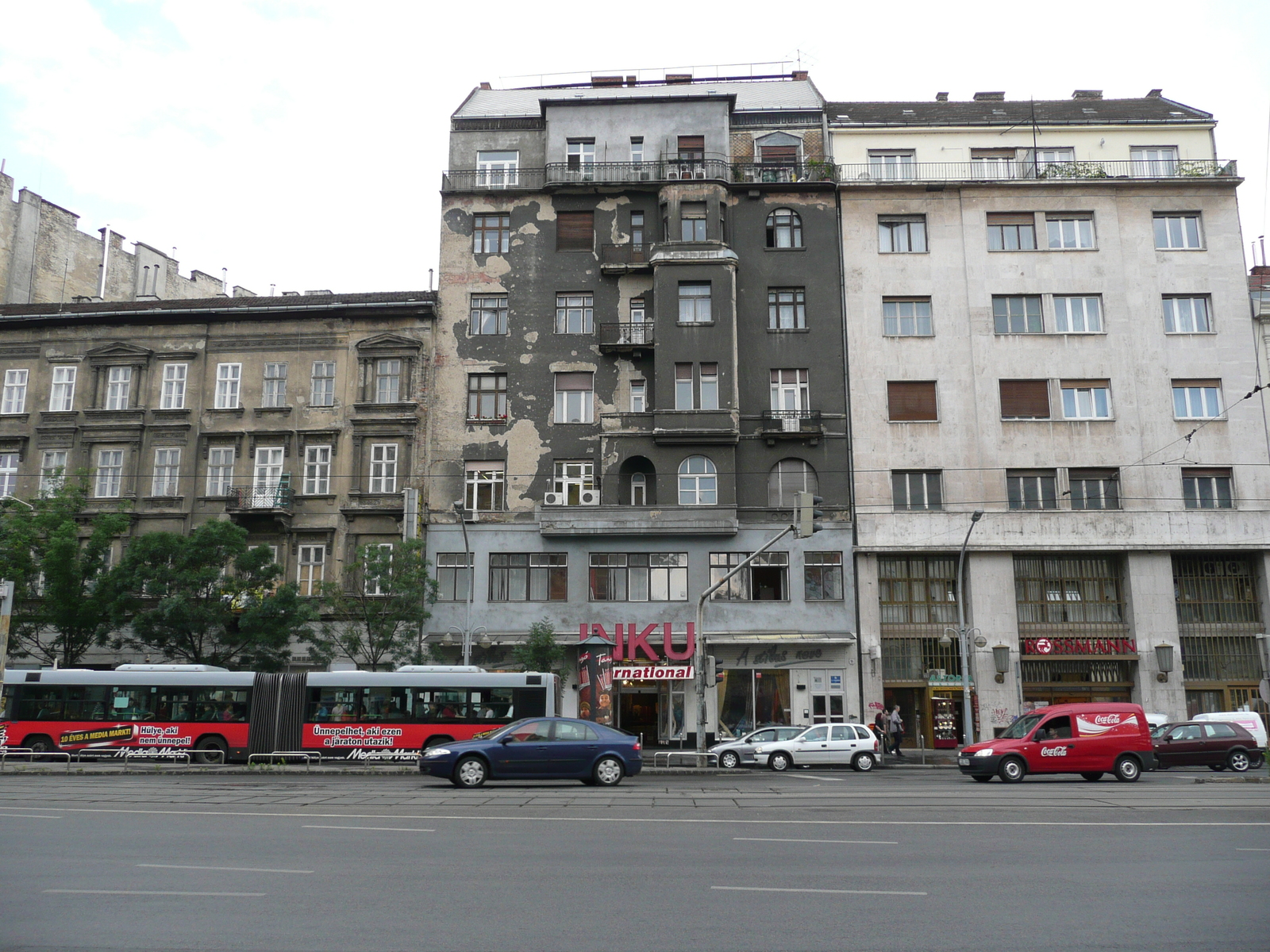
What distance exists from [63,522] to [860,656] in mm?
27518

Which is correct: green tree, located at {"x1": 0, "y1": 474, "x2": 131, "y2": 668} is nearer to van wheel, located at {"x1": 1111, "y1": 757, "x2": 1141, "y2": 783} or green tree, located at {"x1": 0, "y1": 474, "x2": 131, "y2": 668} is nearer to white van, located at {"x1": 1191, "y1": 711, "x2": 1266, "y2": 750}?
van wheel, located at {"x1": 1111, "y1": 757, "x2": 1141, "y2": 783}

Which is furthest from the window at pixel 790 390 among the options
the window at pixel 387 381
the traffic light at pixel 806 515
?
the traffic light at pixel 806 515

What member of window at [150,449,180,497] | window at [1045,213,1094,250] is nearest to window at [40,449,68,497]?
window at [150,449,180,497]

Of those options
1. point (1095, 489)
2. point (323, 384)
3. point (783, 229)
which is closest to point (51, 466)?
point (323, 384)

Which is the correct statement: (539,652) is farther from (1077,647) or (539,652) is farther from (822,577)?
(1077,647)

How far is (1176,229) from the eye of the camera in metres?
41.1

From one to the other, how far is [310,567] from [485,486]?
7083 millimetres

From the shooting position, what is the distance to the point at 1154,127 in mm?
42375

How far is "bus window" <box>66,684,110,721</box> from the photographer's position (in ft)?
96.1

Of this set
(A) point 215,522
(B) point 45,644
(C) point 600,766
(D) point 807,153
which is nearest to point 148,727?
(A) point 215,522

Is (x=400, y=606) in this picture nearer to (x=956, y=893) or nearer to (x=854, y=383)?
(x=854, y=383)

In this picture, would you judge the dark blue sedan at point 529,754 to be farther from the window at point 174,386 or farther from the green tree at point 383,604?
the window at point 174,386

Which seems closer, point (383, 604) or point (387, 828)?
point (387, 828)

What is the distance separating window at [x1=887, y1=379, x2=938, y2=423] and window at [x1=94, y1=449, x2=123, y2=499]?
97.4 feet
